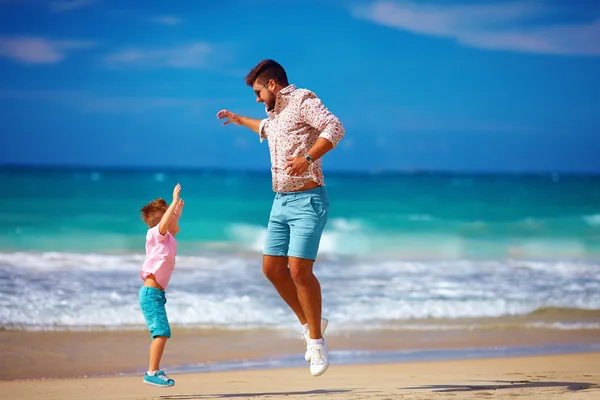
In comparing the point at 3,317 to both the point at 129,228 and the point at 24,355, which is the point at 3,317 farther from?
the point at 129,228

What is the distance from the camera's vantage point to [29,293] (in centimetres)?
829

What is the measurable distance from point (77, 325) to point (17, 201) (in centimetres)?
1963

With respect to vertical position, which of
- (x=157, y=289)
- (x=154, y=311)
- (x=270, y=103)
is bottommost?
(x=154, y=311)

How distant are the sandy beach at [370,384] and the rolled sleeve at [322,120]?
1.26 m

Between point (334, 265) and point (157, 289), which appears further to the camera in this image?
point (334, 265)

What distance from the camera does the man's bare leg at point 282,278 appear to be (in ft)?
14.4

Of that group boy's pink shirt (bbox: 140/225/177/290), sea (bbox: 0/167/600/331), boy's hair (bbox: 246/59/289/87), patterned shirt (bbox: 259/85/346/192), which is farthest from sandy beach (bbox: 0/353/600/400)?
sea (bbox: 0/167/600/331)

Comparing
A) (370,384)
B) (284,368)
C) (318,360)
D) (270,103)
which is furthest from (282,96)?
(284,368)

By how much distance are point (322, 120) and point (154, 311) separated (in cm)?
120

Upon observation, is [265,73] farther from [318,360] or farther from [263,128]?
[318,360]

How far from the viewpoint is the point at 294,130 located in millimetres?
4207

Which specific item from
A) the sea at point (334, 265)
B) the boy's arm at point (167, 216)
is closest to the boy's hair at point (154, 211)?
the boy's arm at point (167, 216)

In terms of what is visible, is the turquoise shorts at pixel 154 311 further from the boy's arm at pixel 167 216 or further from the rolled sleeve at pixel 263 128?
the rolled sleeve at pixel 263 128

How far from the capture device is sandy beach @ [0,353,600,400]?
14.0 ft
